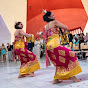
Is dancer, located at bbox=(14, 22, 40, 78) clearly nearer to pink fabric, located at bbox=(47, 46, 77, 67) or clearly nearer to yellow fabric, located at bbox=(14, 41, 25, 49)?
yellow fabric, located at bbox=(14, 41, 25, 49)

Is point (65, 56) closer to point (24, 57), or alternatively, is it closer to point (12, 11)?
point (24, 57)

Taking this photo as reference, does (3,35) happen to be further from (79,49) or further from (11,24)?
(79,49)

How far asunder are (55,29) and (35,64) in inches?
48.0

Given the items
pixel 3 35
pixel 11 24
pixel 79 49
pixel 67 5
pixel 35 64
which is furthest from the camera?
pixel 67 5

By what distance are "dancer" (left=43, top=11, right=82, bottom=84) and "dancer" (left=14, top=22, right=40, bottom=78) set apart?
0.84 m

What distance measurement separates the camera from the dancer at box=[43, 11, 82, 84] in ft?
8.27

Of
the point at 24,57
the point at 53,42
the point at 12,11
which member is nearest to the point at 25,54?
the point at 24,57

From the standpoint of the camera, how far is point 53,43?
2.62 m

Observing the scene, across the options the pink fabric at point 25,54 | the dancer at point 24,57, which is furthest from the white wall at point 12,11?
the pink fabric at point 25,54

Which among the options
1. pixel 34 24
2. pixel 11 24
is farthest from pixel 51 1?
pixel 11 24

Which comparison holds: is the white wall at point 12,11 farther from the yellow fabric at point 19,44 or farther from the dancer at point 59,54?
the dancer at point 59,54

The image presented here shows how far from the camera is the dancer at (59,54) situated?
252cm

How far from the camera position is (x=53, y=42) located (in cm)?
263

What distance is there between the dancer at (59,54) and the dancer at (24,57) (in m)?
0.84
